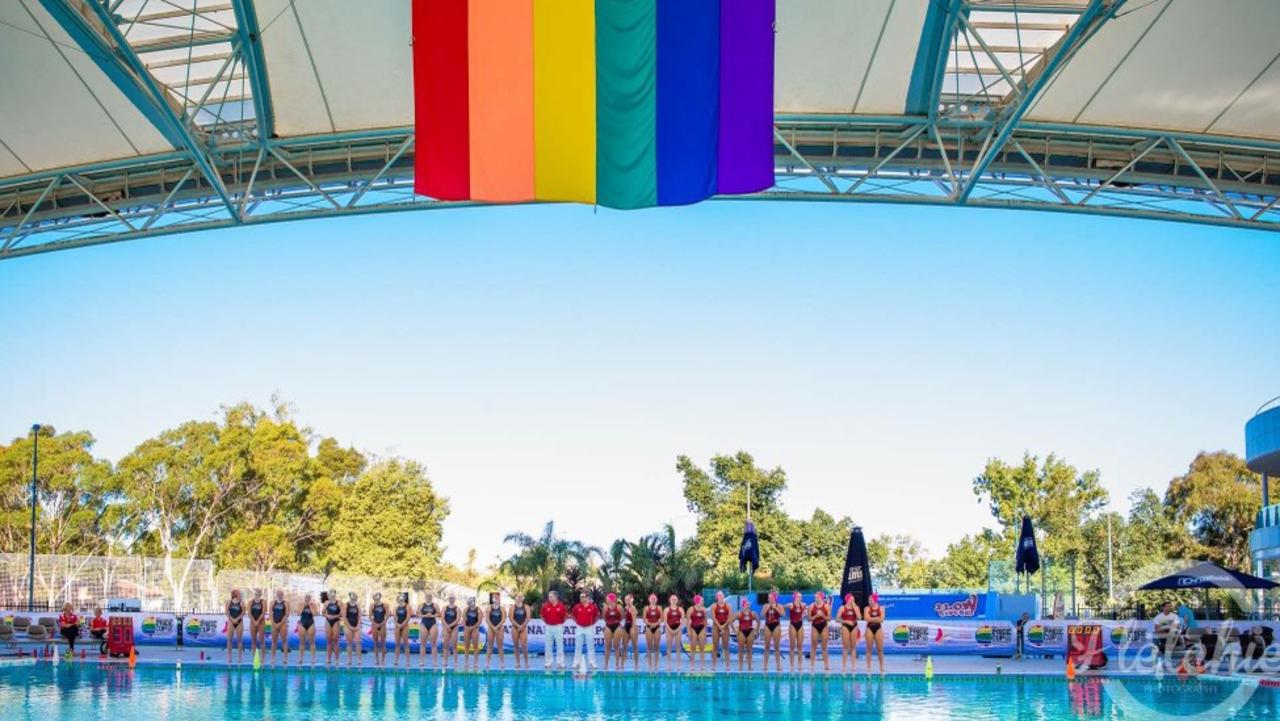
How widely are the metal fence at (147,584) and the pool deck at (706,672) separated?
10096 millimetres

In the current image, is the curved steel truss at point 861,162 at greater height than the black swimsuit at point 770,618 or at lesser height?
greater

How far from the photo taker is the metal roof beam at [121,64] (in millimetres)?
15554

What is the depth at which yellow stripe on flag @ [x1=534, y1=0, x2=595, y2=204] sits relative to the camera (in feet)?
46.5

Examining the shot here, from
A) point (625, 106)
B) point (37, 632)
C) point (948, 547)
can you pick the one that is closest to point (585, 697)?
point (625, 106)

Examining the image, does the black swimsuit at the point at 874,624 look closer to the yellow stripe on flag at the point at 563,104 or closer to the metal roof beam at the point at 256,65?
the yellow stripe on flag at the point at 563,104

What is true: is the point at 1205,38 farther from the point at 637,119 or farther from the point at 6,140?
the point at 6,140

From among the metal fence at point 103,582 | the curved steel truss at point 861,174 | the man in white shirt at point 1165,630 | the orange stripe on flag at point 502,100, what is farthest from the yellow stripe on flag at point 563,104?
the metal fence at point 103,582

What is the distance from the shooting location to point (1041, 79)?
1698 centimetres

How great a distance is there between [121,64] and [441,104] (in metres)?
5.43

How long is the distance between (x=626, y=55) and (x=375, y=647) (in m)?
10.8

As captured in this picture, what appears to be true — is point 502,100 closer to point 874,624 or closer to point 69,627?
point 874,624

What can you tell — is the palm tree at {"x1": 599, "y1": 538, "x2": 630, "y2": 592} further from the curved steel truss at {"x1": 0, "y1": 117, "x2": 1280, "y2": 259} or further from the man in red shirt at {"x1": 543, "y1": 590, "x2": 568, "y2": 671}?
the curved steel truss at {"x1": 0, "y1": 117, "x2": 1280, "y2": 259}

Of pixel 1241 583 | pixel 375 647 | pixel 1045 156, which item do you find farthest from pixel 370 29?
pixel 1241 583

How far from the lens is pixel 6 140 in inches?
818
